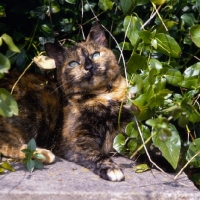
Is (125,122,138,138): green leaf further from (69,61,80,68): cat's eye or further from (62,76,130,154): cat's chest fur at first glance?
(69,61,80,68): cat's eye

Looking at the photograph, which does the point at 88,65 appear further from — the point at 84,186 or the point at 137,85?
the point at 84,186

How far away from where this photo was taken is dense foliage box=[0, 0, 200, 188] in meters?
2.26

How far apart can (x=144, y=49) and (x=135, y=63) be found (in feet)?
0.50

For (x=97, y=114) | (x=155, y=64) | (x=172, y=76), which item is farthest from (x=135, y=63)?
(x=97, y=114)

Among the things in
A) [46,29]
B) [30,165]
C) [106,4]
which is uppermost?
[106,4]

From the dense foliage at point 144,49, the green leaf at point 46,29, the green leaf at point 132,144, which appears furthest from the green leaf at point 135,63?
the green leaf at point 46,29

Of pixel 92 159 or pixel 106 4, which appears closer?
pixel 92 159

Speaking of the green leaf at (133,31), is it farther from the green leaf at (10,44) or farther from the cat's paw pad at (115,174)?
the green leaf at (10,44)

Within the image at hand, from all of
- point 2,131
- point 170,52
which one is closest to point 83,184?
point 2,131

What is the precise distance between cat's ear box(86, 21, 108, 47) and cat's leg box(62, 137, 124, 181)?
715 millimetres

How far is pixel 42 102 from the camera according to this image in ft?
9.24

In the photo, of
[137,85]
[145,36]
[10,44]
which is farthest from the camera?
[145,36]

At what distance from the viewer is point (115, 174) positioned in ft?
7.41

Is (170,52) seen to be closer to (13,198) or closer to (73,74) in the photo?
(73,74)
